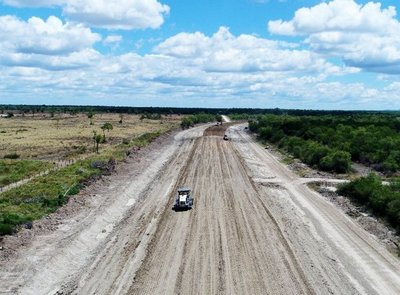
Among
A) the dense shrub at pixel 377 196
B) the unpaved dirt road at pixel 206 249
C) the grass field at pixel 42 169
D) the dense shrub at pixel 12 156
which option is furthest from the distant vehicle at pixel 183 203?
the dense shrub at pixel 12 156

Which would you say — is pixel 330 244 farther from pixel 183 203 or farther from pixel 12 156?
pixel 12 156

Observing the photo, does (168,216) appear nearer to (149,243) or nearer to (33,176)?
(149,243)

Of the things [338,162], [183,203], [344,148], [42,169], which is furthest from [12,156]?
[344,148]

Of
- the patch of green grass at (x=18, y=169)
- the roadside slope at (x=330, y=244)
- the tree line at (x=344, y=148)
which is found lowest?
the roadside slope at (x=330, y=244)

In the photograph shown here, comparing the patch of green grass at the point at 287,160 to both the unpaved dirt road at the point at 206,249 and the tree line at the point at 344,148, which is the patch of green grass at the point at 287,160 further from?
the unpaved dirt road at the point at 206,249

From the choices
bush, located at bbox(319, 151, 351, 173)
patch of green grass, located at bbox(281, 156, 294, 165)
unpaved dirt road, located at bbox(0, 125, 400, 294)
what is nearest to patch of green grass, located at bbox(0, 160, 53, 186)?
unpaved dirt road, located at bbox(0, 125, 400, 294)

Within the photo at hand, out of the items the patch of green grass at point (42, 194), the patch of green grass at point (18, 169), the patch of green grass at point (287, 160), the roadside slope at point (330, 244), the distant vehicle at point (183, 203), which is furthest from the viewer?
the patch of green grass at point (287, 160)

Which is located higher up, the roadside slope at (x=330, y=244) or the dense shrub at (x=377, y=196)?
the dense shrub at (x=377, y=196)

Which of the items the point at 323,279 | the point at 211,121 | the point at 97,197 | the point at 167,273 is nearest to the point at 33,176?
the point at 97,197
